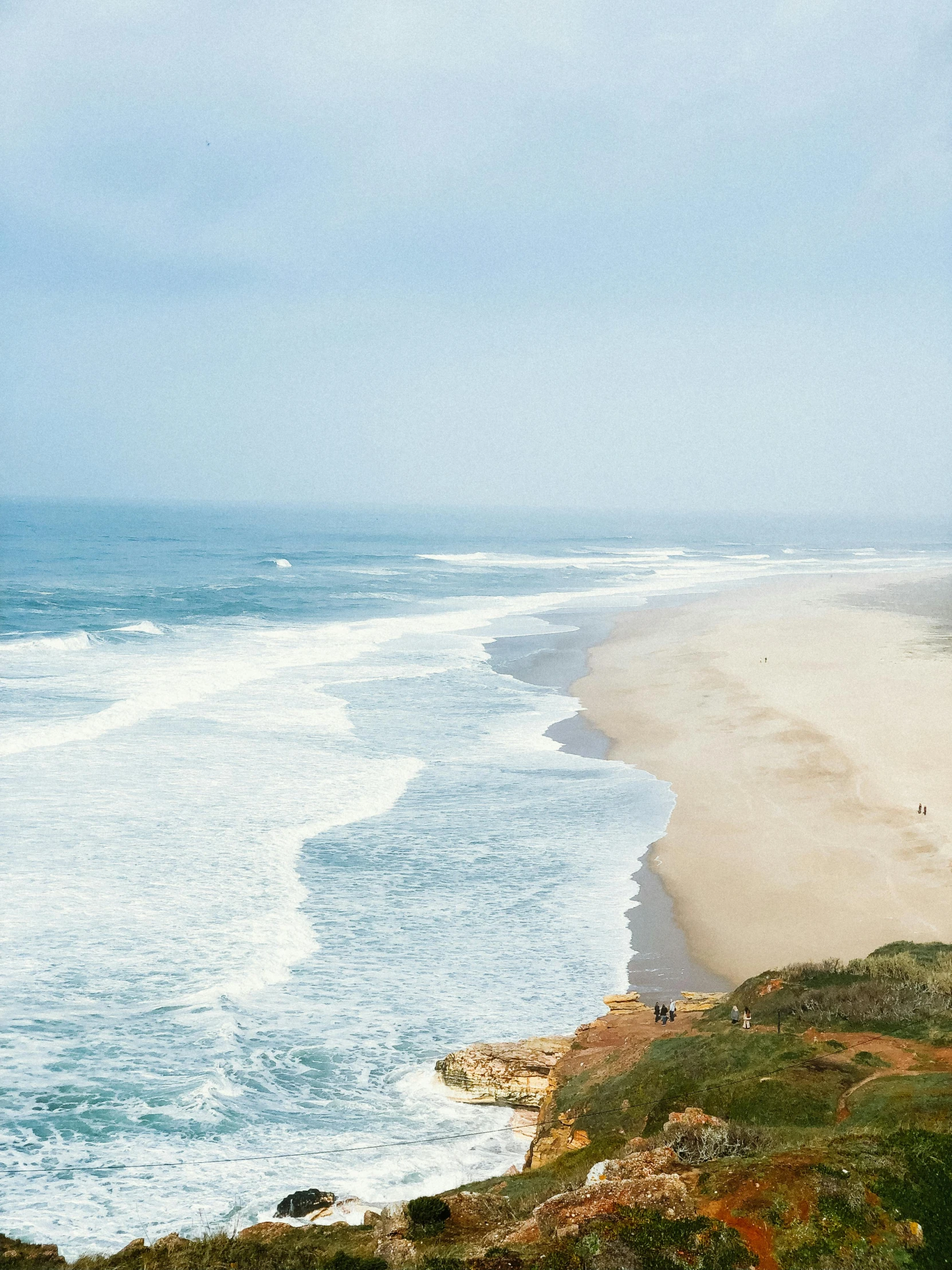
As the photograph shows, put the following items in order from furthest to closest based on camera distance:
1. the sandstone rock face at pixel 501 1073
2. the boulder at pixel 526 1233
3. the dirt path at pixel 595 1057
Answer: the sandstone rock face at pixel 501 1073 → the dirt path at pixel 595 1057 → the boulder at pixel 526 1233

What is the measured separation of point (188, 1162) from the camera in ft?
35.9

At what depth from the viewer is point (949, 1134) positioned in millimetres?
7656

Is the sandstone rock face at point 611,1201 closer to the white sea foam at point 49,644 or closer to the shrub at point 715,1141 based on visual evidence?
the shrub at point 715,1141

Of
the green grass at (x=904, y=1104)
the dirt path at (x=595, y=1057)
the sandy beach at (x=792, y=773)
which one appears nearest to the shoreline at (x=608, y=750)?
the sandy beach at (x=792, y=773)

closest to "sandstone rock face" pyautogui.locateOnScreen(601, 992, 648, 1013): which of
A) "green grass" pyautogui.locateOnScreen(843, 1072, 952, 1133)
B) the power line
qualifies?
the power line

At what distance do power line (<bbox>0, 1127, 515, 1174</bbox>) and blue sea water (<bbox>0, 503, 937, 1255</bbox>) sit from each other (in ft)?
0.10

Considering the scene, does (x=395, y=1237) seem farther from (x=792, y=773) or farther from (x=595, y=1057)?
(x=792, y=773)

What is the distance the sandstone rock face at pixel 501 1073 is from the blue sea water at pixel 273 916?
0.28 meters

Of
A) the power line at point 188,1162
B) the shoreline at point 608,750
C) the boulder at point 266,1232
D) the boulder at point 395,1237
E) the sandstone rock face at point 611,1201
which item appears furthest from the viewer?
the shoreline at point 608,750

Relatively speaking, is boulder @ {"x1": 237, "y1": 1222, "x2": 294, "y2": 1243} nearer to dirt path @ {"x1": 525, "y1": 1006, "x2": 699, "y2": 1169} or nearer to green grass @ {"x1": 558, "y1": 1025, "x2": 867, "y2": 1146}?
dirt path @ {"x1": 525, "y1": 1006, "x2": 699, "y2": 1169}

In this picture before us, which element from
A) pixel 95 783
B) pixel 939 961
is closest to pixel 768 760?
pixel 939 961

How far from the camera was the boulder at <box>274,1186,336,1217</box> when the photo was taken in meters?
9.85

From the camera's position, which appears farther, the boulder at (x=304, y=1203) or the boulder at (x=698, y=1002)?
the boulder at (x=698, y=1002)

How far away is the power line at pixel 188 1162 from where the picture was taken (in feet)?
35.4
